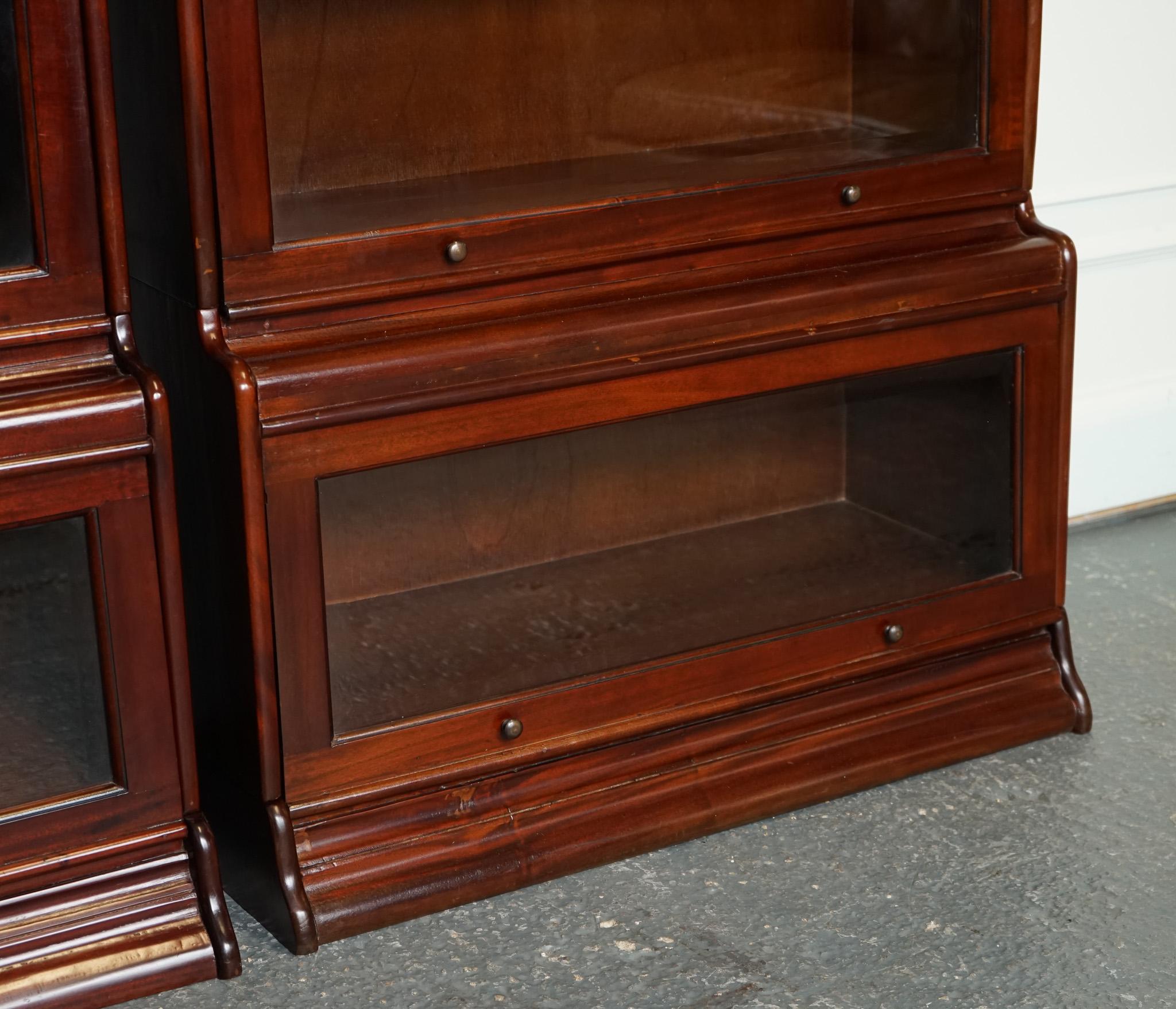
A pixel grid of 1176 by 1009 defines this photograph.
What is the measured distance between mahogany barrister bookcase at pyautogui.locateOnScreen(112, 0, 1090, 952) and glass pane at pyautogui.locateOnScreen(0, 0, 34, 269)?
0.15 meters

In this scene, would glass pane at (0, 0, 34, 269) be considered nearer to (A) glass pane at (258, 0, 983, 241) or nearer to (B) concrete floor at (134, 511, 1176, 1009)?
(A) glass pane at (258, 0, 983, 241)

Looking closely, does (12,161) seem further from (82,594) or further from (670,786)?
(670,786)

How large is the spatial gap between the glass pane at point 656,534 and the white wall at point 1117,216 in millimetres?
814

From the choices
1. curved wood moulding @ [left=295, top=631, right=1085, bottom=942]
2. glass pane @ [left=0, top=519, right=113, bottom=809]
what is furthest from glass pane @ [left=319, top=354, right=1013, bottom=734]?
glass pane @ [left=0, top=519, right=113, bottom=809]

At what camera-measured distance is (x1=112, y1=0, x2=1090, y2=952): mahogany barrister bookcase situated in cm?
175

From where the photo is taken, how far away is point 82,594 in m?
1.69

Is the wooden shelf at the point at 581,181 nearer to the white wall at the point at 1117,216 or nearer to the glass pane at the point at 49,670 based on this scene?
the glass pane at the point at 49,670

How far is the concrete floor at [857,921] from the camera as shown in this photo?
1762 mm

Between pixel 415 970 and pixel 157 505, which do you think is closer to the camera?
pixel 157 505

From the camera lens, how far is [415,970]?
181cm

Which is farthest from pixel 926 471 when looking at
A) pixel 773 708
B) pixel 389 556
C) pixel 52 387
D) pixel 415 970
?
pixel 52 387

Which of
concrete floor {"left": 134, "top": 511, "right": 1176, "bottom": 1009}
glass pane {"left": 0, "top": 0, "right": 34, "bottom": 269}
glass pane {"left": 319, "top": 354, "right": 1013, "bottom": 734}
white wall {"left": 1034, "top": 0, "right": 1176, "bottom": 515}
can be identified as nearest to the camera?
glass pane {"left": 0, "top": 0, "right": 34, "bottom": 269}

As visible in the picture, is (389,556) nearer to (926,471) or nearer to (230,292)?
(230,292)

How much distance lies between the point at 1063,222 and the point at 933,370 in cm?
88
